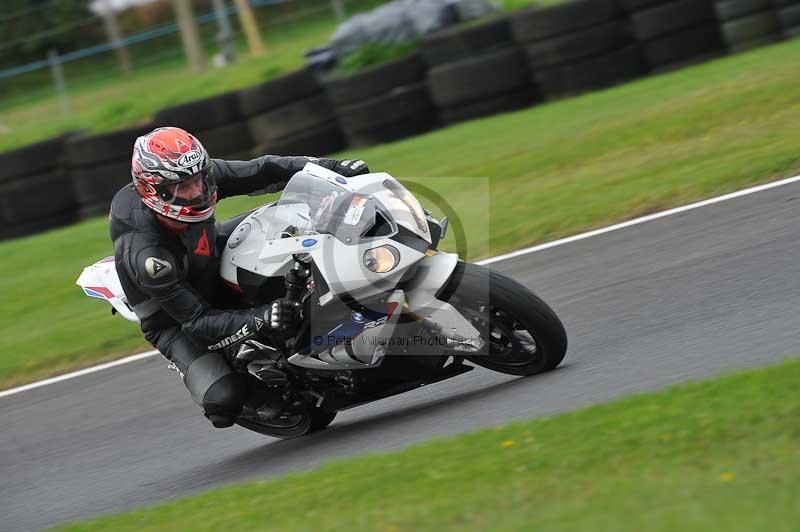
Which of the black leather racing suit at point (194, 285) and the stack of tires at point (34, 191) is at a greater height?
the black leather racing suit at point (194, 285)

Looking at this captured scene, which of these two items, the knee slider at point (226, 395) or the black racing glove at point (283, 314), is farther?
the knee slider at point (226, 395)

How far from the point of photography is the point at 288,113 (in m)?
13.5

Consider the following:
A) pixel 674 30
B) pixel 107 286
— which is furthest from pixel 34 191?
pixel 107 286

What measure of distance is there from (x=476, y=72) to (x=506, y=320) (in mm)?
8243

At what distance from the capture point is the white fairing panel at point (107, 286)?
6070 millimetres

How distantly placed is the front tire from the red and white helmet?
127 cm

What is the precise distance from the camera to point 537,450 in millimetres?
4430

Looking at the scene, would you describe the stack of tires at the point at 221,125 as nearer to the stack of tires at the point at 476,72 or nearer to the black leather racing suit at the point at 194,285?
the stack of tires at the point at 476,72

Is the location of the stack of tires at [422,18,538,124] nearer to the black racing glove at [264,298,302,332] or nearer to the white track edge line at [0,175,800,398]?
the white track edge line at [0,175,800,398]

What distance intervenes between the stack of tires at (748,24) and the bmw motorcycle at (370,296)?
27.6ft

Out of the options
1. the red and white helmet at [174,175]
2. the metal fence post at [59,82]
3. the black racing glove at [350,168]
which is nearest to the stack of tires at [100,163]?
the red and white helmet at [174,175]

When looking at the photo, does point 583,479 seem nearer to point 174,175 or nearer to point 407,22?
point 174,175

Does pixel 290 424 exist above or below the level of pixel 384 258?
below

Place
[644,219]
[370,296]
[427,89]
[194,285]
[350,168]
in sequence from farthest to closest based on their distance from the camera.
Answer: [427,89]
[644,219]
[194,285]
[350,168]
[370,296]
